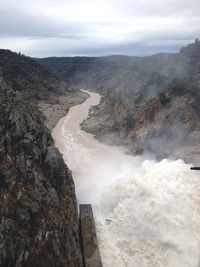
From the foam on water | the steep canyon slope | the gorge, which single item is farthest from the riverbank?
the steep canyon slope

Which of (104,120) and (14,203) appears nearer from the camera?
(14,203)

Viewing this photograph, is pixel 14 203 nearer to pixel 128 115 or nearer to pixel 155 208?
pixel 155 208

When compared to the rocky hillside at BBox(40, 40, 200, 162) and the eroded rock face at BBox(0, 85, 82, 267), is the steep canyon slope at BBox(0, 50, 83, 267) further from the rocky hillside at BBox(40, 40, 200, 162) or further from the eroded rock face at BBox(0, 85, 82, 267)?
the rocky hillside at BBox(40, 40, 200, 162)

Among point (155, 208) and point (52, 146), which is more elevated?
point (52, 146)

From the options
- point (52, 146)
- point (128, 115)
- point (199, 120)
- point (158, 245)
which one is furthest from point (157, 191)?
point (128, 115)

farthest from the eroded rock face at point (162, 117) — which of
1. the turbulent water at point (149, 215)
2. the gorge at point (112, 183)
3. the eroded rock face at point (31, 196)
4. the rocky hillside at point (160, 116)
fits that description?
the eroded rock face at point (31, 196)

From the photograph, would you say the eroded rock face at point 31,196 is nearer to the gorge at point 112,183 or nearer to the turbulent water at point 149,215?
the gorge at point 112,183

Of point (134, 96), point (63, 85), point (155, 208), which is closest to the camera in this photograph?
point (155, 208)
